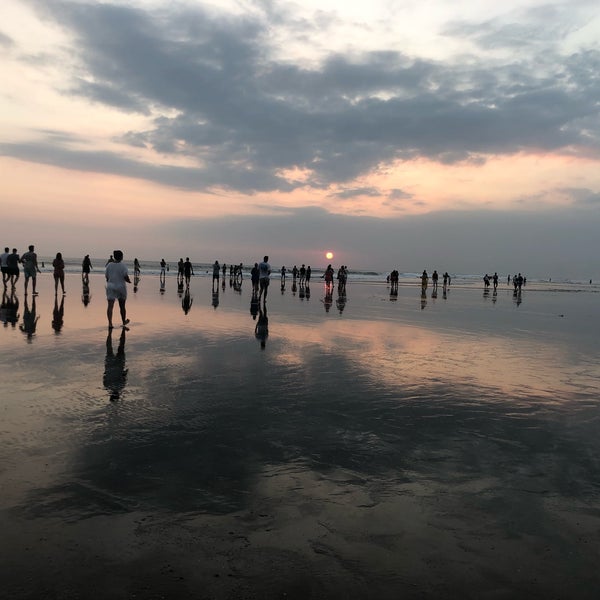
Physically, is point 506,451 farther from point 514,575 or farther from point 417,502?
point 514,575

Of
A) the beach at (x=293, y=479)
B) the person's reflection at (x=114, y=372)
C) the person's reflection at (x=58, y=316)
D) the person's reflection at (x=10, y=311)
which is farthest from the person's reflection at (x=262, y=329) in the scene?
the person's reflection at (x=10, y=311)

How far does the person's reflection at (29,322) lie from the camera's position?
42.0 ft

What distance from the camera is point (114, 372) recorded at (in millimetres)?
8812

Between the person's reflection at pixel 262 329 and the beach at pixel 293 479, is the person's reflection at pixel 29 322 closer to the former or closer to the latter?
the beach at pixel 293 479

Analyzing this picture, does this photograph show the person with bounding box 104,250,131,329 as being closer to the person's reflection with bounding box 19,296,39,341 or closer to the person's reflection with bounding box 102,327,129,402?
the person's reflection with bounding box 19,296,39,341

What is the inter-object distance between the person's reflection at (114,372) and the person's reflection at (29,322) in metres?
2.62

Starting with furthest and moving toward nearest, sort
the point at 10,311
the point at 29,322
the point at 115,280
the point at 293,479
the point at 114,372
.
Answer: the point at 10,311, the point at 29,322, the point at 115,280, the point at 114,372, the point at 293,479

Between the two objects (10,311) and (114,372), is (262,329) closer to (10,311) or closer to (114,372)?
(114,372)

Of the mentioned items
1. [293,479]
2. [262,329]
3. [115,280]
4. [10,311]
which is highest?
[115,280]

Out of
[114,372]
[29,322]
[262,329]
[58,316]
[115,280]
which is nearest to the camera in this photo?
[114,372]

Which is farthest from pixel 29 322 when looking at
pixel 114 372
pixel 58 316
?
pixel 114 372

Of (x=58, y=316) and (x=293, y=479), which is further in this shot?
(x=58, y=316)

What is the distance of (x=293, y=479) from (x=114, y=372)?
5.34 meters

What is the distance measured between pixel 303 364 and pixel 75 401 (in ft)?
15.2
